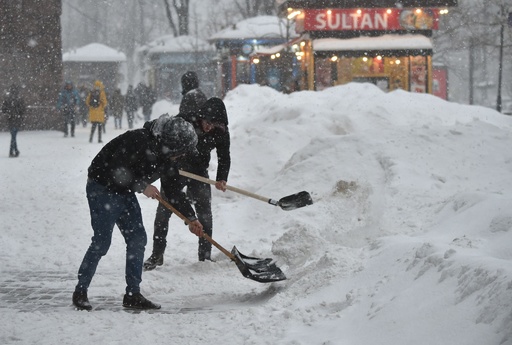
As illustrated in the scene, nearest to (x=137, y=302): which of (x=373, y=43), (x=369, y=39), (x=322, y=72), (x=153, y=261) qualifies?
(x=153, y=261)

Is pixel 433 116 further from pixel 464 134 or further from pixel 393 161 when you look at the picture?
pixel 393 161

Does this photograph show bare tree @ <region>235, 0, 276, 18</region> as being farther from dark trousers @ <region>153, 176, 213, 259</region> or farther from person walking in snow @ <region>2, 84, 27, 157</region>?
dark trousers @ <region>153, 176, 213, 259</region>

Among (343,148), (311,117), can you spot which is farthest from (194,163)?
(311,117)

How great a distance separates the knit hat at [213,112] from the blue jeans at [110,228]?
1.43 meters

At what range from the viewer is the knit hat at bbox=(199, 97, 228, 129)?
277 inches

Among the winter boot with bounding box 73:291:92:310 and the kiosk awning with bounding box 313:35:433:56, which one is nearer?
the winter boot with bounding box 73:291:92:310

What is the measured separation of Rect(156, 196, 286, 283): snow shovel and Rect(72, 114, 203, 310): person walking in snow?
0.42 metres

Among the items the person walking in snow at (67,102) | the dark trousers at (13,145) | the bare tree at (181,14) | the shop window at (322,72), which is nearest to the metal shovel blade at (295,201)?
the dark trousers at (13,145)

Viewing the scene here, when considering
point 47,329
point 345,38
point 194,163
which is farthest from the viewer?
point 345,38

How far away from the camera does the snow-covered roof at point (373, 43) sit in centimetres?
2616

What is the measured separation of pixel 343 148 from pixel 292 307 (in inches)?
205

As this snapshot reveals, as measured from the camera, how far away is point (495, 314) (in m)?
3.88

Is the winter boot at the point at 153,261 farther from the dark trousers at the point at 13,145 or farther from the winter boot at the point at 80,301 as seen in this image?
the dark trousers at the point at 13,145

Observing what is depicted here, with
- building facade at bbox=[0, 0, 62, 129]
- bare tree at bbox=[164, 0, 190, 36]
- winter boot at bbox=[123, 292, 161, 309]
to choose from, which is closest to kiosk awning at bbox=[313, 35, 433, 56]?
building facade at bbox=[0, 0, 62, 129]
